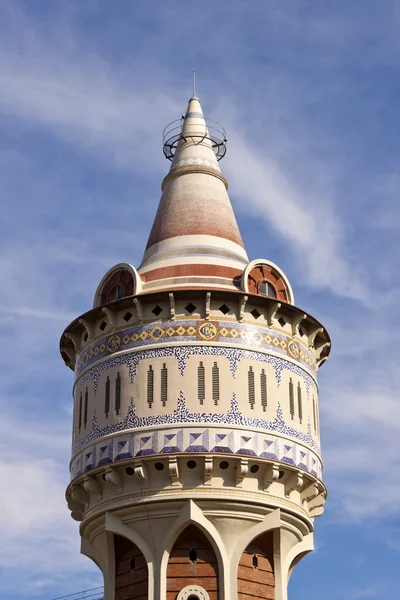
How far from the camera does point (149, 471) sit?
33531 mm

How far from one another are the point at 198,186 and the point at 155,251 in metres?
3.14

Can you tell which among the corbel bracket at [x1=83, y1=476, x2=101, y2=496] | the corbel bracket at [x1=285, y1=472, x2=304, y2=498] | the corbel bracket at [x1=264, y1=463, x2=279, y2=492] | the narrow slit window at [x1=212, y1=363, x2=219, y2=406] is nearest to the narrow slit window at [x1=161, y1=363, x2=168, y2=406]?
the narrow slit window at [x1=212, y1=363, x2=219, y2=406]

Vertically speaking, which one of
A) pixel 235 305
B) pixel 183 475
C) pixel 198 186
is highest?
pixel 198 186

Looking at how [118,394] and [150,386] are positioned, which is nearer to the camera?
[150,386]

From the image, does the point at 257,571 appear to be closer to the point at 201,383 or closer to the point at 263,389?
the point at 263,389

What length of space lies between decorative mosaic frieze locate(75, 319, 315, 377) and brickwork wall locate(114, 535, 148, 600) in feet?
19.7

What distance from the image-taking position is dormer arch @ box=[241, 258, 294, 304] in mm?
36556

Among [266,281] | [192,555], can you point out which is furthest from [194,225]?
[192,555]

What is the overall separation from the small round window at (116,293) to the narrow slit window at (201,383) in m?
4.40

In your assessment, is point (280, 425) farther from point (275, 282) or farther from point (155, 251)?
point (155, 251)

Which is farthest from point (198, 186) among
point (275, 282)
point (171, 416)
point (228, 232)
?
point (171, 416)

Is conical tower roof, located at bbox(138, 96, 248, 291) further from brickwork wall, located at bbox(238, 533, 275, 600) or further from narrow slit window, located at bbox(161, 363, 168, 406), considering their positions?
brickwork wall, located at bbox(238, 533, 275, 600)

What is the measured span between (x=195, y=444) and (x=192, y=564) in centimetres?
359

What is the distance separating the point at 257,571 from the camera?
34.0 meters
